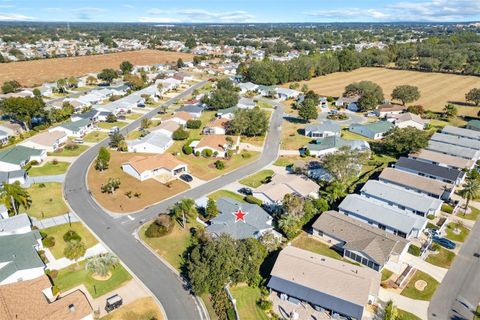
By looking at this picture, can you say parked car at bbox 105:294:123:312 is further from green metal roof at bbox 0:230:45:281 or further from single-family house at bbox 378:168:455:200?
single-family house at bbox 378:168:455:200

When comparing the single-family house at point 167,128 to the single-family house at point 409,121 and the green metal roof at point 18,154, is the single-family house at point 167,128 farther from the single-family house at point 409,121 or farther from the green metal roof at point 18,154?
the single-family house at point 409,121

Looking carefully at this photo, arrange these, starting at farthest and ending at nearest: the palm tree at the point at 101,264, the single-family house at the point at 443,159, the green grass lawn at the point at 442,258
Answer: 1. the single-family house at the point at 443,159
2. the green grass lawn at the point at 442,258
3. the palm tree at the point at 101,264

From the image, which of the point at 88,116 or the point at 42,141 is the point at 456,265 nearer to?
the point at 42,141

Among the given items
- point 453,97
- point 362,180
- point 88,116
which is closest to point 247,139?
point 362,180

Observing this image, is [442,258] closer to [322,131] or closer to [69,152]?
[322,131]

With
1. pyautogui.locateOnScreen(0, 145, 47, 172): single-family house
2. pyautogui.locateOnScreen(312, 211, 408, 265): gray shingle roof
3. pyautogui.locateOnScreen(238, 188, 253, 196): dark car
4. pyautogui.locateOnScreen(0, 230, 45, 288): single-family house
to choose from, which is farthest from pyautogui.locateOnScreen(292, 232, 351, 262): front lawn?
pyautogui.locateOnScreen(0, 145, 47, 172): single-family house

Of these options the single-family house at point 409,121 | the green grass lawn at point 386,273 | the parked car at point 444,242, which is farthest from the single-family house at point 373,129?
the green grass lawn at point 386,273
